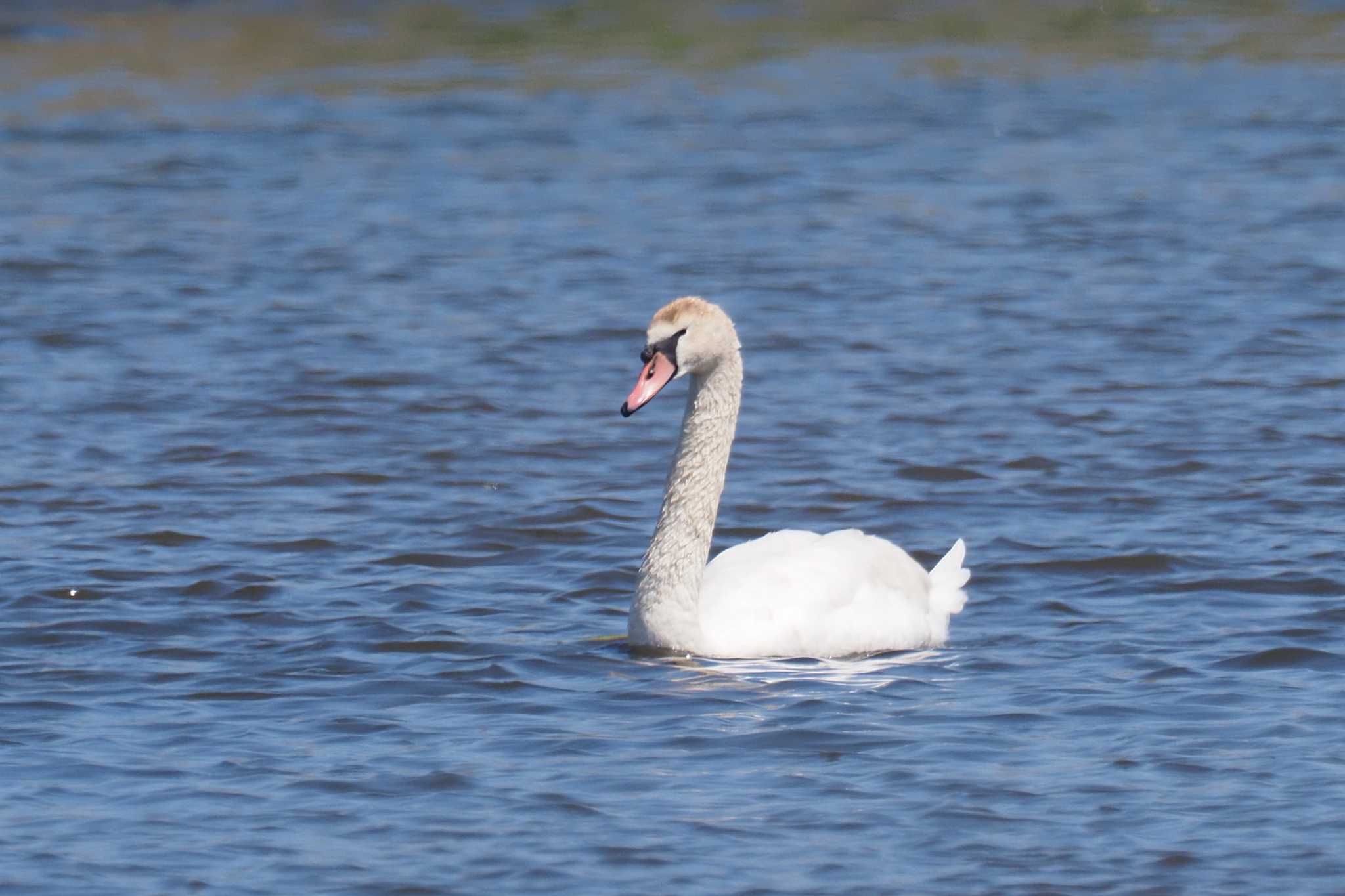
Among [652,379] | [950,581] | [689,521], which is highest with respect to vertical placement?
[652,379]

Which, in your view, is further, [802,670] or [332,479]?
[332,479]

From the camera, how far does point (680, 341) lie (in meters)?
8.35

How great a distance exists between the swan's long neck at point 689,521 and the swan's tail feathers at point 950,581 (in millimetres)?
849

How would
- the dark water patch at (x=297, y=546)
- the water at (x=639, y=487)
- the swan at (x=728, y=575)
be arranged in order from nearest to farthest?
the water at (x=639, y=487)
the swan at (x=728, y=575)
the dark water patch at (x=297, y=546)

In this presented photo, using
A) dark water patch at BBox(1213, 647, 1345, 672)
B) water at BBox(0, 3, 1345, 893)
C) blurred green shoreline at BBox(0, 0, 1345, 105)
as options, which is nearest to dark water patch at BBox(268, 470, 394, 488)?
water at BBox(0, 3, 1345, 893)

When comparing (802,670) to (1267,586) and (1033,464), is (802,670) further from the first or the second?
(1033,464)

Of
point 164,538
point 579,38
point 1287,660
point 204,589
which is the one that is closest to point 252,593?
point 204,589

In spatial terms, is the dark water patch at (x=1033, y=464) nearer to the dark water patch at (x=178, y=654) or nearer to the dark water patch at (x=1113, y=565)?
the dark water patch at (x=1113, y=565)

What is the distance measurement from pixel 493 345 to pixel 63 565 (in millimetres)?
4470

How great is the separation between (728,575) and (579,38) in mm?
17514

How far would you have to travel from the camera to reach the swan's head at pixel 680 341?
826 cm

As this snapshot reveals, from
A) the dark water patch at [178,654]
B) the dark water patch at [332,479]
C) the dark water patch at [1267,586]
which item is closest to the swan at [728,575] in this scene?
the dark water patch at [1267,586]

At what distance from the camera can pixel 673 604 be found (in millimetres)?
8258

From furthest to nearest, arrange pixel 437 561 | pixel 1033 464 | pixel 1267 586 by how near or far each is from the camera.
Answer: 1. pixel 1033 464
2. pixel 437 561
3. pixel 1267 586
